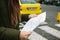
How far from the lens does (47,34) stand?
1055 centimetres

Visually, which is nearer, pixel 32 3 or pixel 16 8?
pixel 16 8

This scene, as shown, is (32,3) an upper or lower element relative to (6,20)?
lower

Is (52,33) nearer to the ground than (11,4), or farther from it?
nearer to the ground

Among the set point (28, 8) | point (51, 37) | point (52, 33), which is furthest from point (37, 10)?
point (51, 37)

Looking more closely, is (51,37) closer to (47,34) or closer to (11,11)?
(47,34)

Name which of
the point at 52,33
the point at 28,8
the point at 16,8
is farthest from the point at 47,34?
the point at 16,8

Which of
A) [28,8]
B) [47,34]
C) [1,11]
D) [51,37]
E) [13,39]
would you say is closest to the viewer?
[13,39]

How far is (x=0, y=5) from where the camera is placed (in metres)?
2.20

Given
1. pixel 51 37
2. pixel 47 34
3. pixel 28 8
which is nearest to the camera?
pixel 51 37

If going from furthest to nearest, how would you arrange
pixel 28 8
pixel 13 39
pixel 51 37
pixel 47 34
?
pixel 28 8, pixel 47 34, pixel 51 37, pixel 13 39

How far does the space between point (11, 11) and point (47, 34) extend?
330 inches

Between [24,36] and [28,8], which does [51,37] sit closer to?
[28,8]

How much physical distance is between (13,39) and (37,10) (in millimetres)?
12612

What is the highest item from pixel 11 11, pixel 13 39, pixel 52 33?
pixel 11 11
